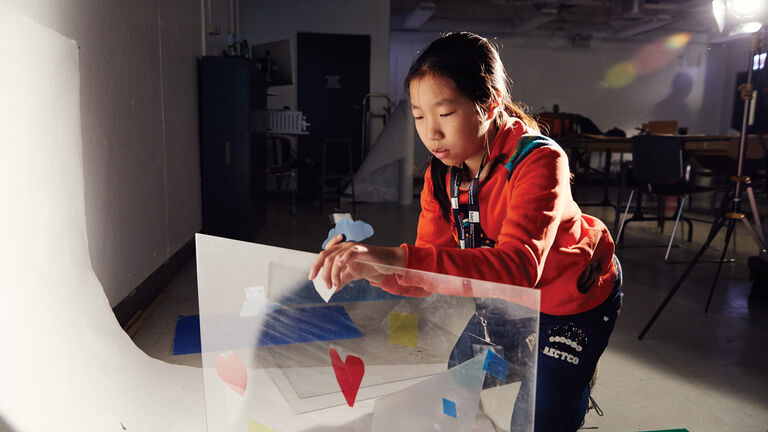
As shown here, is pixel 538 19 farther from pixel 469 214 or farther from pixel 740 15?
pixel 469 214

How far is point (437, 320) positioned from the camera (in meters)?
0.75

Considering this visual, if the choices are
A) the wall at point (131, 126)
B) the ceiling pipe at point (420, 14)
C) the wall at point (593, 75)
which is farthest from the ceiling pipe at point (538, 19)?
the wall at point (131, 126)

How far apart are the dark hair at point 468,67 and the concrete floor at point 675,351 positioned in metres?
1.06

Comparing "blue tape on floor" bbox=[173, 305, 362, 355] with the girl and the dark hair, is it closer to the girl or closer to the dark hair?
the girl

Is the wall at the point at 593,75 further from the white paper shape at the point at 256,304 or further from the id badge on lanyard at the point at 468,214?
the white paper shape at the point at 256,304

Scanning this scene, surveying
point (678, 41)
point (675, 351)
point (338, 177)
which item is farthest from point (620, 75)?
point (675, 351)

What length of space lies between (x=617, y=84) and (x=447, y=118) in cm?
1131

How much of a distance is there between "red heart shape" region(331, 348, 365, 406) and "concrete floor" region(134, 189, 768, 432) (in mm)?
927

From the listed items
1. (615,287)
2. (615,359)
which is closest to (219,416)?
(615,287)

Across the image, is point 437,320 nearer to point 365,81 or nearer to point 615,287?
point 615,287

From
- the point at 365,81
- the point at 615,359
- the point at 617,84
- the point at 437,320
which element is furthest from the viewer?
the point at 617,84

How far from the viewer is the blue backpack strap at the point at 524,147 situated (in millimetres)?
827

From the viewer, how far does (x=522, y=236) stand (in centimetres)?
75

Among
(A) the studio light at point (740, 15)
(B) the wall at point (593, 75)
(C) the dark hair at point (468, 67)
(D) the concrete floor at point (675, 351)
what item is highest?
(B) the wall at point (593, 75)
